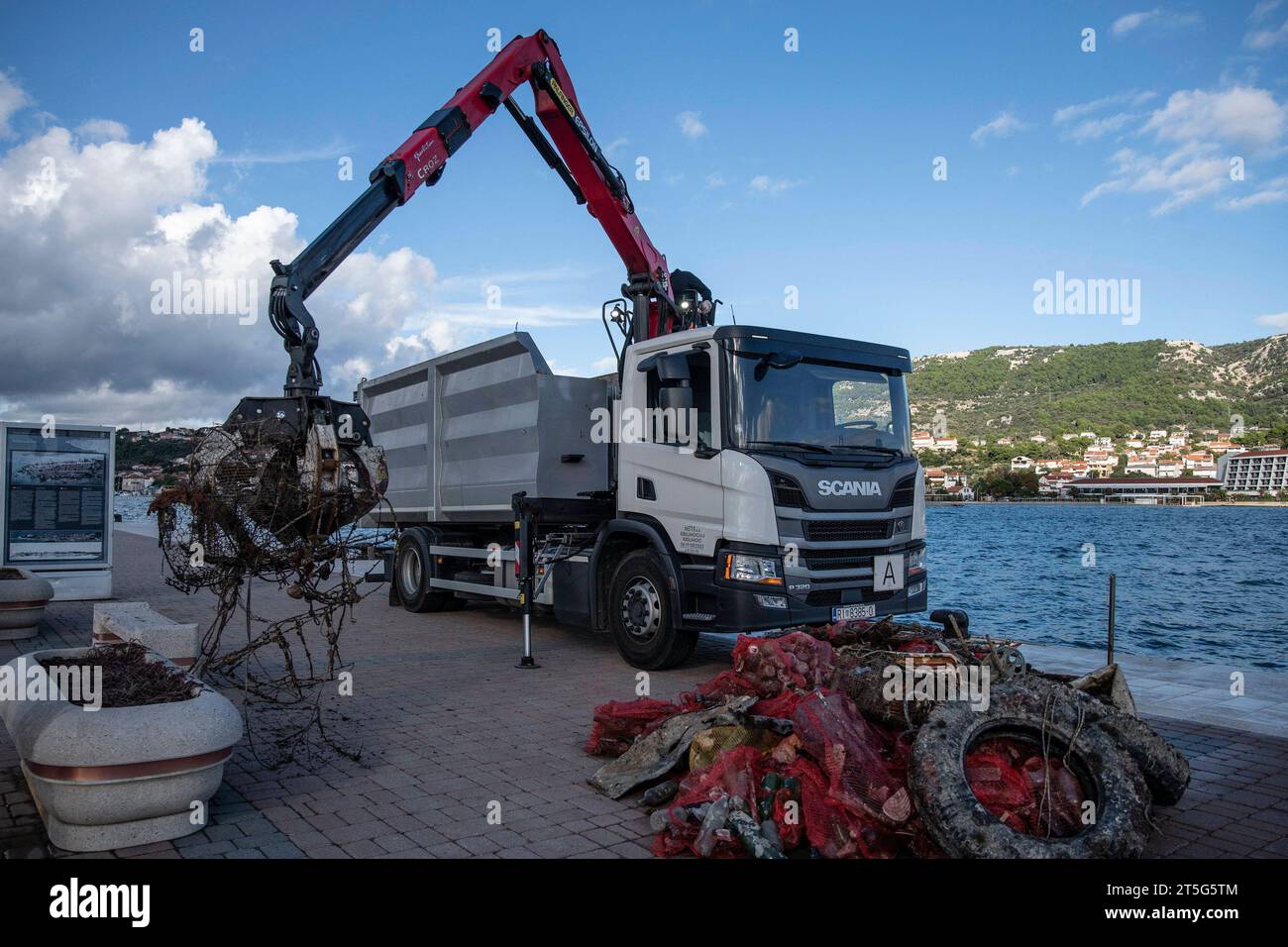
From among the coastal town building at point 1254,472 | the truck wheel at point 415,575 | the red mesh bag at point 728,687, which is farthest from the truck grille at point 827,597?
the coastal town building at point 1254,472

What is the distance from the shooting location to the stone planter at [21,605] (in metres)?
10.6

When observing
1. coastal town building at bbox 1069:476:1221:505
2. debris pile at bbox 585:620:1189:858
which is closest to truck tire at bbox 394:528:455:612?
debris pile at bbox 585:620:1189:858

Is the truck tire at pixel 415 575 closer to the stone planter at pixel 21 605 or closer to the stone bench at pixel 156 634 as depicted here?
the stone planter at pixel 21 605

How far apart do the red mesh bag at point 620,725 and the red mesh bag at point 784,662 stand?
58cm

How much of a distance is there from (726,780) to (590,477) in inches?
233

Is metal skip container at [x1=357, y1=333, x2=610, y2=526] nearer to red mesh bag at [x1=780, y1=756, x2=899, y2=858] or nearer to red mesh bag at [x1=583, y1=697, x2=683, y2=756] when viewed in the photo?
red mesh bag at [x1=583, y1=697, x2=683, y2=756]

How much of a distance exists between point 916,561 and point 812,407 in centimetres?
188

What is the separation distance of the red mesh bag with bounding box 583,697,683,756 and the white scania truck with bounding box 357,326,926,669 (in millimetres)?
1995

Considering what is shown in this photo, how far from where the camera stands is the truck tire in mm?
13188

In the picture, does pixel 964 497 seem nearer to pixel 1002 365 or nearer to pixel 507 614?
pixel 1002 365

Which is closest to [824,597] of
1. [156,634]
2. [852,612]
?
[852,612]
